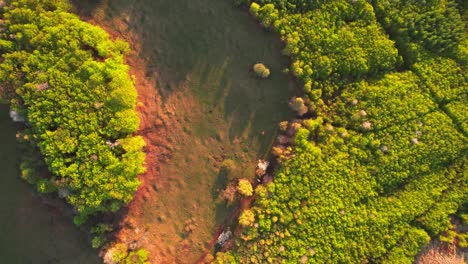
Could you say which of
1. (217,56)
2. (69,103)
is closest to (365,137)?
(217,56)

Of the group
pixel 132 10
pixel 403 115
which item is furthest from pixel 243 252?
pixel 132 10

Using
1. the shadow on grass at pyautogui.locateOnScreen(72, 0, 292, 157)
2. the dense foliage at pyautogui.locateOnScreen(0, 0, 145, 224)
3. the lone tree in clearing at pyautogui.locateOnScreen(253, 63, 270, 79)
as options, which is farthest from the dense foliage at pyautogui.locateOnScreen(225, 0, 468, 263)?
the dense foliage at pyautogui.locateOnScreen(0, 0, 145, 224)

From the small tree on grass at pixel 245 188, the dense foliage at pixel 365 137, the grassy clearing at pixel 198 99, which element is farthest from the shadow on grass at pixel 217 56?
the small tree on grass at pixel 245 188

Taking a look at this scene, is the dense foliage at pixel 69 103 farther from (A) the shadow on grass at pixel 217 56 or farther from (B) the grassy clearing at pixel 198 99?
(A) the shadow on grass at pixel 217 56

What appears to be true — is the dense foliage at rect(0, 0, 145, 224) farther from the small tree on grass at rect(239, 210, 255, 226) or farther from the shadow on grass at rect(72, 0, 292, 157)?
the small tree on grass at rect(239, 210, 255, 226)

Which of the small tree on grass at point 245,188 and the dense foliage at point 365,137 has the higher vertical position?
the dense foliage at point 365,137

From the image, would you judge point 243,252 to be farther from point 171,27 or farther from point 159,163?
point 171,27
